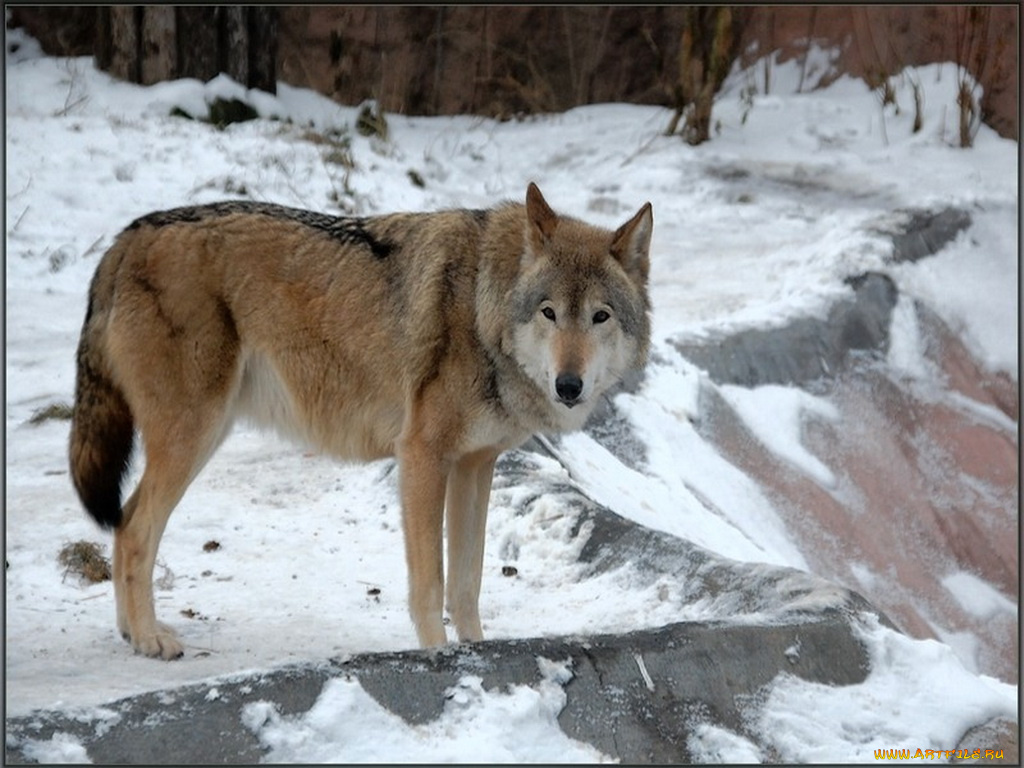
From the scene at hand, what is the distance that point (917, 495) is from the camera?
27.9ft

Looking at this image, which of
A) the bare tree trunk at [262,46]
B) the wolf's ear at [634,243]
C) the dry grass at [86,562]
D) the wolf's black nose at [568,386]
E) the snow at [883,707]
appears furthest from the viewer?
the bare tree trunk at [262,46]

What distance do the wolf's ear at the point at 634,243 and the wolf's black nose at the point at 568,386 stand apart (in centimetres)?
59

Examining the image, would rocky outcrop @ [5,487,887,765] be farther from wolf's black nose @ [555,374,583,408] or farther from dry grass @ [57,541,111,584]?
dry grass @ [57,541,111,584]

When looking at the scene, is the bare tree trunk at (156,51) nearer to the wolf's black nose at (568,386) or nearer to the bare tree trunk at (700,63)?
the bare tree trunk at (700,63)

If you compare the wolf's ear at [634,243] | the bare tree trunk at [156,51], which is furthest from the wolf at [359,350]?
the bare tree trunk at [156,51]

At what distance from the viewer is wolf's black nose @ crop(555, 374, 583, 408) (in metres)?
3.91

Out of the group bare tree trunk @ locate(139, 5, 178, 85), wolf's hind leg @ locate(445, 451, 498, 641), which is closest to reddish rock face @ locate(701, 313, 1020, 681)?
wolf's hind leg @ locate(445, 451, 498, 641)

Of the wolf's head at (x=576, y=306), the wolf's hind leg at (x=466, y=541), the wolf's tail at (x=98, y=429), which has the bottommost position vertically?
the wolf's hind leg at (x=466, y=541)

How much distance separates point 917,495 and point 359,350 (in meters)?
5.27

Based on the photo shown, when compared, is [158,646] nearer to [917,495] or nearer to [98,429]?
[98,429]

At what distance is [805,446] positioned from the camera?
324 inches

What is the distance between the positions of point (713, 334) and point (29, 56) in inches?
380

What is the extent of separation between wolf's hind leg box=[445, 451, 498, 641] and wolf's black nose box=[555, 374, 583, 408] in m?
0.64

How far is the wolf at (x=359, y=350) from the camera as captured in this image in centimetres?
419
